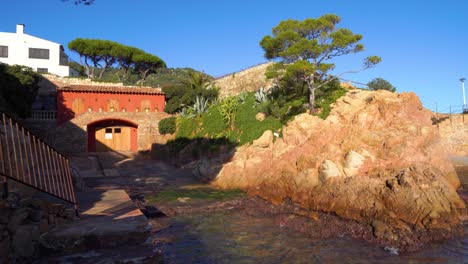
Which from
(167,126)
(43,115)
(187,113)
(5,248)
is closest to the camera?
(5,248)

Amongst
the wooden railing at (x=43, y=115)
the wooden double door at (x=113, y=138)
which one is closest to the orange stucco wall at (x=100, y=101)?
the wooden railing at (x=43, y=115)

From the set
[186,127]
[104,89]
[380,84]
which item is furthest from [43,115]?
[380,84]

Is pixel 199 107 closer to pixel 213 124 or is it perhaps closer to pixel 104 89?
pixel 213 124

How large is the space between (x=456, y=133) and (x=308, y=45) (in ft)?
82.0

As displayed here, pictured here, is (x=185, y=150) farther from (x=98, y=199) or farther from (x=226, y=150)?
(x=98, y=199)

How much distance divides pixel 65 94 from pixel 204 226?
76.1 feet

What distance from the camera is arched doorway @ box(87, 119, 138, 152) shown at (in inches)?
1166

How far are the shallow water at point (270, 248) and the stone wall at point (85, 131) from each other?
65.7 ft

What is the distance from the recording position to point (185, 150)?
25531 mm

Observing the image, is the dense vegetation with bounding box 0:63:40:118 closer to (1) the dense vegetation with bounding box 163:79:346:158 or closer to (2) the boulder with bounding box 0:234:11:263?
(1) the dense vegetation with bounding box 163:79:346:158

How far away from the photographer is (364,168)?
49.8 ft

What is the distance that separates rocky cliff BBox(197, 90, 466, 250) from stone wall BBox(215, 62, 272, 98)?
561 inches

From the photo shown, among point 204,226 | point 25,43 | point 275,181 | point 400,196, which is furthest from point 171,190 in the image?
point 25,43

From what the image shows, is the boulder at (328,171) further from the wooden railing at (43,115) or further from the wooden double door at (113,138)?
the wooden railing at (43,115)
